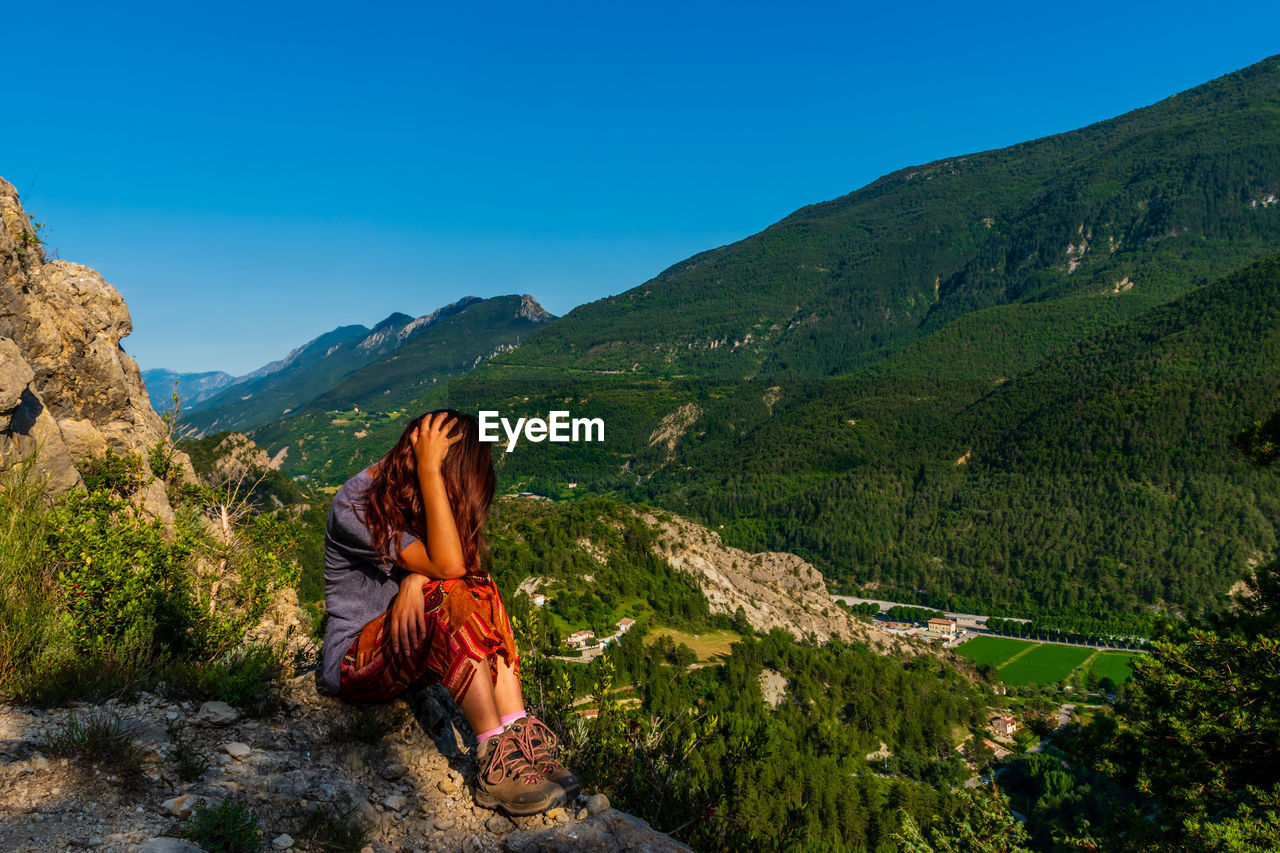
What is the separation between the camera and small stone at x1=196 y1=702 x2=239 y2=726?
11.0 feet

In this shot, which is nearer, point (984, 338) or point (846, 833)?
point (846, 833)

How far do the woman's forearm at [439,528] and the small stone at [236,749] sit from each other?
137cm

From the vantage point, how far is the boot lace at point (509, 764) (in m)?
3.04

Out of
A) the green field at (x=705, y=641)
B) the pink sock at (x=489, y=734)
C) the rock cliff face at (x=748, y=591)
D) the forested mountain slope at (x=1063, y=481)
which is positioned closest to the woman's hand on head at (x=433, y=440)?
the pink sock at (x=489, y=734)

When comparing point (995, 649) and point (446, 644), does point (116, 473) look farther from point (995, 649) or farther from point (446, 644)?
point (995, 649)

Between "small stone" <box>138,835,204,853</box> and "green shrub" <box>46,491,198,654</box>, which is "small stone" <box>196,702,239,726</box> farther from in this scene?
"small stone" <box>138,835,204,853</box>

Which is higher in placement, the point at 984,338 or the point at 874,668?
the point at 984,338

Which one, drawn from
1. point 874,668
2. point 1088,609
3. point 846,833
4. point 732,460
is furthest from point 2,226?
point 732,460

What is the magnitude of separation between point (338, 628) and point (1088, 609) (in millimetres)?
102572

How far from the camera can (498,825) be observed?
10.2 feet

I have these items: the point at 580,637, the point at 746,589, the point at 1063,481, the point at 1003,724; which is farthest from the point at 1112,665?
the point at 580,637

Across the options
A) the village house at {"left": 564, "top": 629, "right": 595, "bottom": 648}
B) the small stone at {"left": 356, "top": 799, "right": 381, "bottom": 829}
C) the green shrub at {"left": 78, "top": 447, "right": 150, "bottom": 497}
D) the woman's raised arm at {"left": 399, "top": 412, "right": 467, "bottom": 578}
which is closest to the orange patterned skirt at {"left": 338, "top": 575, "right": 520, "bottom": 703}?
the woman's raised arm at {"left": 399, "top": 412, "right": 467, "bottom": 578}

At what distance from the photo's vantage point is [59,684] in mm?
2992

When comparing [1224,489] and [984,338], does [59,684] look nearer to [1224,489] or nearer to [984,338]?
[1224,489]
